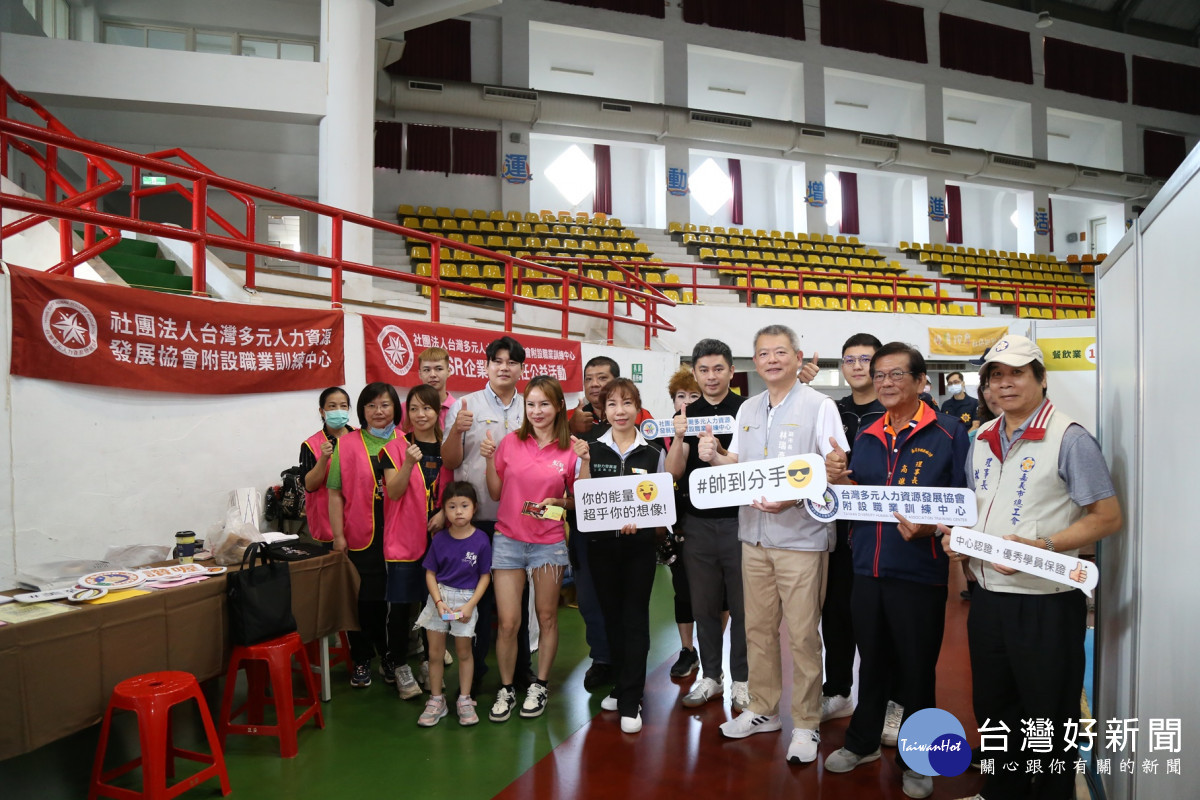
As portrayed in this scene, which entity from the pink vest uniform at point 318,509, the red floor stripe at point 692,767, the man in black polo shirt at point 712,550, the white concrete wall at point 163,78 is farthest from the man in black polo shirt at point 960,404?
the white concrete wall at point 163,78

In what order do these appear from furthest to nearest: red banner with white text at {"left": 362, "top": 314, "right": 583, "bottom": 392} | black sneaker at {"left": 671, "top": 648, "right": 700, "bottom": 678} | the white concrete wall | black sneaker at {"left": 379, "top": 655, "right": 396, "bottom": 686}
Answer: the white concrete wall, red banner with white text at {"left": 362, "top": 314, "right": 583, "bottom": 392}, black sneaker at {"left": 671, "top": 648, "right": 700, "bottom": 678}, black sneaker at {"left": 379, "top": 655, "right": 396, "bottom": 686}

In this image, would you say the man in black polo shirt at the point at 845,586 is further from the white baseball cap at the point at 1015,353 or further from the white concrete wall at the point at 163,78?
the white concrete wall at the point at 163,78

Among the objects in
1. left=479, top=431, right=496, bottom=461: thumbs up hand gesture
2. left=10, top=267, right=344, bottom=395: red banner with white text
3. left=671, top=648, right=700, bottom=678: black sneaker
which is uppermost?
left=10, top=267, right=344, bottom=395: red banner with white text

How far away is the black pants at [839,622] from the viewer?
3.26 m

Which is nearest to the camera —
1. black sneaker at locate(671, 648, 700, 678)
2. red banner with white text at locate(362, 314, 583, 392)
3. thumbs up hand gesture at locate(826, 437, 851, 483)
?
thumbs up hand gesture at locate(826, 437, 851, 483)

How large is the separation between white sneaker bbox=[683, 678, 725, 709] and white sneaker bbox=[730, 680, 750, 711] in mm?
105

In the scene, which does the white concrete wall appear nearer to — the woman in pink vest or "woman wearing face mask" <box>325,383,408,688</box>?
"woman wearing face mask" <box>325,383,408,688</box>

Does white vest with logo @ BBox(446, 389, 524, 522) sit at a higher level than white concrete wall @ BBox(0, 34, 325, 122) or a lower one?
lower

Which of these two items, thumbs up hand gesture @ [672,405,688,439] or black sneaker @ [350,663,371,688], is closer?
thumbs up hand gesture @ [672,405,688,439]

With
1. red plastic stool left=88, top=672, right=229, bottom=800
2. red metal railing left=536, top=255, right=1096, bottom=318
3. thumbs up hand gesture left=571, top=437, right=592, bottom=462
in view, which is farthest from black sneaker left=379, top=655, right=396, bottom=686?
red metal railing left=536, top=255, right=1096, bottom=318

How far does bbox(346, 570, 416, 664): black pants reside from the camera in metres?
3.51

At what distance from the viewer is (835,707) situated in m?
3.35

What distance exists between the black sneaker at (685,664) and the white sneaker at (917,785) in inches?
53.2

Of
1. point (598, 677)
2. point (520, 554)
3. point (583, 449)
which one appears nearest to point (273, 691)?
point (520, 554)
